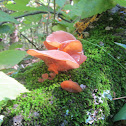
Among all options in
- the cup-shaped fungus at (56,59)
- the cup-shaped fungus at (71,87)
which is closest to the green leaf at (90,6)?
the cup-shaped fungus at (56,59)

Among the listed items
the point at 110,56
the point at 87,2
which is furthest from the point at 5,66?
the point at 110,56

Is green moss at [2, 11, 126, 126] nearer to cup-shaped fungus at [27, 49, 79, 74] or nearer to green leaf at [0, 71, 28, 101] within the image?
cup-shaped fungus at [27, 49, 79, 74]

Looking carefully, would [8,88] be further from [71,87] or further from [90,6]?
[90,6]

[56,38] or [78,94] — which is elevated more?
[56,38]

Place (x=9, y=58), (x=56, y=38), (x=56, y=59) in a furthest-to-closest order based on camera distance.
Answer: (x=56, y=38)
(x=56, y=59)
(x=9, y=58)

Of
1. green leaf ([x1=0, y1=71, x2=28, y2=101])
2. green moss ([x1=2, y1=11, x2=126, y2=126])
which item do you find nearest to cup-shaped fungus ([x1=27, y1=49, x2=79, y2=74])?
green moss ([x1=2, y1=11, x2=126, y2=126])

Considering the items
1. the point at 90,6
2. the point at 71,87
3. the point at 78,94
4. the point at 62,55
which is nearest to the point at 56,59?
the point at 62,55

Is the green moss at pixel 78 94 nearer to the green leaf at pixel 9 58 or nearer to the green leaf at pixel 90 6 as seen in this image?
the green leaf at pixel 9 58
